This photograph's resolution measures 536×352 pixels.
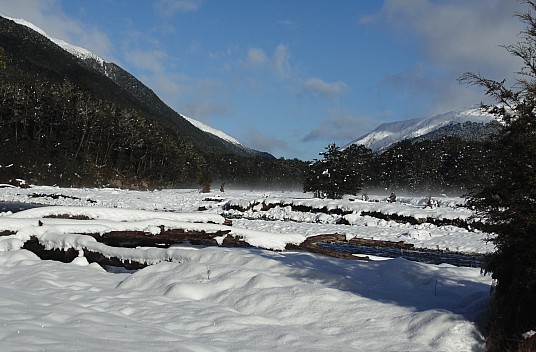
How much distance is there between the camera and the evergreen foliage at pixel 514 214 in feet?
17.1

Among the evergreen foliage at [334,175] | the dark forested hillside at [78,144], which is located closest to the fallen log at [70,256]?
the evergreen foliage at [334,175]

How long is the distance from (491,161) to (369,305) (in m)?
2.79

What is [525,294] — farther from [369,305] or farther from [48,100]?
[48,100]

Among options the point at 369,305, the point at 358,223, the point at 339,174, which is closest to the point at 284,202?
the point at 358,223

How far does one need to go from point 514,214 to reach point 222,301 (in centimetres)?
465

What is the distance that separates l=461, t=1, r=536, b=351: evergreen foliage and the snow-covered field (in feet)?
1.58

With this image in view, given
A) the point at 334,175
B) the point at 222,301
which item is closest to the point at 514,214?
the point at 222,301

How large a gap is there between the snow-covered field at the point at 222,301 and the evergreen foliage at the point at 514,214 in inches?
18.9

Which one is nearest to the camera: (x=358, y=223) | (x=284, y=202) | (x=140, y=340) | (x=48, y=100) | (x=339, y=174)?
(x=140, y=340)

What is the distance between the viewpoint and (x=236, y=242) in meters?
12.7

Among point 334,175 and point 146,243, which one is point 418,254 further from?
point 334,175

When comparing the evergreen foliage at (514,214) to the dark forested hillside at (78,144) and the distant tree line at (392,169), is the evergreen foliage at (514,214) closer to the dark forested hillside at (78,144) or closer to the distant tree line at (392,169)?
the distant tree line at (392,169)

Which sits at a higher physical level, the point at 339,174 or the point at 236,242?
the point at 339,174

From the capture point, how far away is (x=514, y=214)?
543 cm
